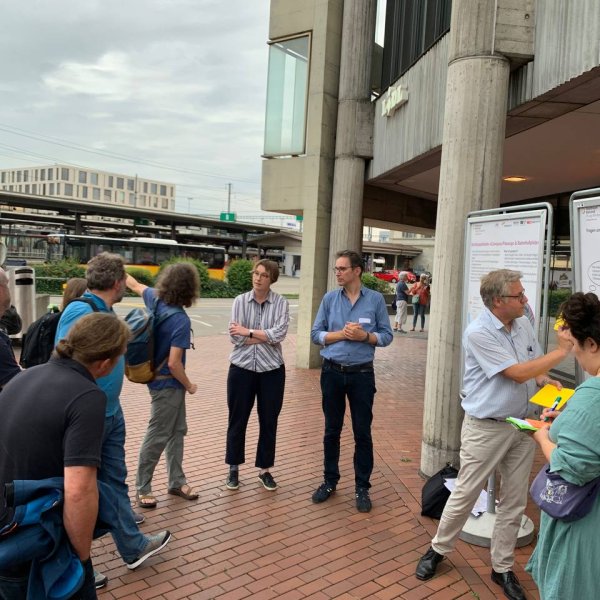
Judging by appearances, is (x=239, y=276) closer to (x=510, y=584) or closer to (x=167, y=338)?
(x=167, y=338)

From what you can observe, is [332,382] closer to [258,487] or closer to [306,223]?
[258,487]

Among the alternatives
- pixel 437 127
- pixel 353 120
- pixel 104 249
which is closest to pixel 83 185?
pixel 104 249

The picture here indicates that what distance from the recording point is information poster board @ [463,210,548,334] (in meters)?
3.70

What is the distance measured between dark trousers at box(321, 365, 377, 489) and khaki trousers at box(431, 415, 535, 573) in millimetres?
1116

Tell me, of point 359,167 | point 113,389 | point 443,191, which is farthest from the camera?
point 359,167

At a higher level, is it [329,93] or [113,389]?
[329,93]

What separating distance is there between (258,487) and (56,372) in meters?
3.15

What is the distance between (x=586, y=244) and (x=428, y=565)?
2139mm

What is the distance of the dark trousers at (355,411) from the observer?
4.47m

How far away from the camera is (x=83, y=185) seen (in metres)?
137

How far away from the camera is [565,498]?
205 cm

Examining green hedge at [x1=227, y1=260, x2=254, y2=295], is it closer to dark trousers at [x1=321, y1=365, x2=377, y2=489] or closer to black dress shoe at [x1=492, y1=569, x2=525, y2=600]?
dark trousers at [x1=321, y1=365, x2=377, y2=489]

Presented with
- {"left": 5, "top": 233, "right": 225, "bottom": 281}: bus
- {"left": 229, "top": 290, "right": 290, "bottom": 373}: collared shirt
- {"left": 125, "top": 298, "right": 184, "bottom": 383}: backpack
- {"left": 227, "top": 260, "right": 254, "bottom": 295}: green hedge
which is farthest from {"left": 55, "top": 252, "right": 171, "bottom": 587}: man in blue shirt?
{"left": 5, "top": 233, "right": 225, "bottom": 281}: bus

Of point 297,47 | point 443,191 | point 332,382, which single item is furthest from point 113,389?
point 297,47
